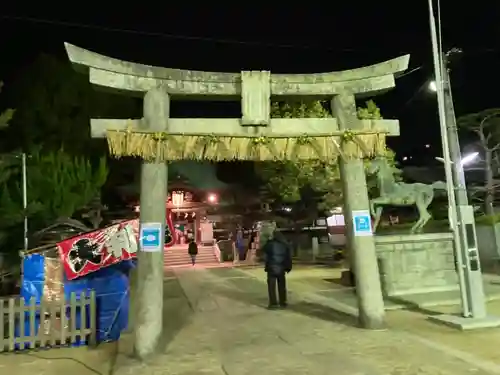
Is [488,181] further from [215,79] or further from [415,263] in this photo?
[215,79]

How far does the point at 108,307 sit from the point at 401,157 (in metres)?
36.0

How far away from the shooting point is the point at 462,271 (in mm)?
9109

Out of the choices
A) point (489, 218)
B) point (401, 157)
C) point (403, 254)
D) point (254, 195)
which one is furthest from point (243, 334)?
point (401, 157)

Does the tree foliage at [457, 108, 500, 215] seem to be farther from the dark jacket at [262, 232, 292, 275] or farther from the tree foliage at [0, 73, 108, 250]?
the tree foliage at [0, 73, 108, 250]

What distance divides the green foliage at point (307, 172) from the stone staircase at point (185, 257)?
7.59m

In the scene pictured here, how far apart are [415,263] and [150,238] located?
27.2ft

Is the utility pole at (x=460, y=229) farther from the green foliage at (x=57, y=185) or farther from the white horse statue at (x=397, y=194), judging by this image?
the green foliage at (x=57, y=185)

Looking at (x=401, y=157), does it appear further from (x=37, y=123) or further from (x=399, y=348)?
(x=399, y=348)

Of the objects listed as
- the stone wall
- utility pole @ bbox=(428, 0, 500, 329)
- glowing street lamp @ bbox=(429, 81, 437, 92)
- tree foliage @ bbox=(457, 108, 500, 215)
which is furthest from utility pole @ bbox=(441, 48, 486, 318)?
tree foliage @ bbox=(457, 108, 500, 215)

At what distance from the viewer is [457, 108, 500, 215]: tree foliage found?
79.7ft

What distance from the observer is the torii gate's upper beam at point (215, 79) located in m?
7.50

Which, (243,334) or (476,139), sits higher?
(476,139)

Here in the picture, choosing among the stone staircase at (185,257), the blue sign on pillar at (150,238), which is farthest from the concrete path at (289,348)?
the stone staircase at (185,257)

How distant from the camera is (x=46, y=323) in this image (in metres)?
8.40
